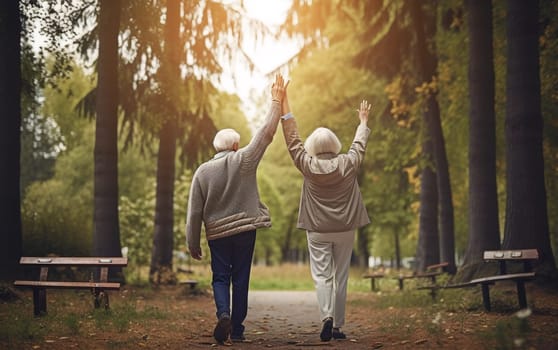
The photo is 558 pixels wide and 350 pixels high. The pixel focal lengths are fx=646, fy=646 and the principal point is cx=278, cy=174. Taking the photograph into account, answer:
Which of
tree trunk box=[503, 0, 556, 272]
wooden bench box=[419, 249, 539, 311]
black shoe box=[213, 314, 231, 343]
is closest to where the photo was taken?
black shoe box=[213, 314, 231, 343]

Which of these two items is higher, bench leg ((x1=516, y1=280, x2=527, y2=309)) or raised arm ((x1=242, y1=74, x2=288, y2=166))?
raised arm ((x1=242, y1=74, x2=288, y2=166))

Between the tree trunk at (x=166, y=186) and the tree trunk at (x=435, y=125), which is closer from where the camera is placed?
the tree trunk at (x=166, y=186)

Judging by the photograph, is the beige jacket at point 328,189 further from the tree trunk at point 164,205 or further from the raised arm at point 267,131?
the tree trunk at point 164,205

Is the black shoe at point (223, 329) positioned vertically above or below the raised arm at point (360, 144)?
below

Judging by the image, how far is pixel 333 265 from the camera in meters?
7.29

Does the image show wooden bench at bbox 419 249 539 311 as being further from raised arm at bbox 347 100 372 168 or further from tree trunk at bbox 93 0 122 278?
tree trunk at bbox 93 0 122 278

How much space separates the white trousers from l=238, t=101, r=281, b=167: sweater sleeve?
44.0 inches

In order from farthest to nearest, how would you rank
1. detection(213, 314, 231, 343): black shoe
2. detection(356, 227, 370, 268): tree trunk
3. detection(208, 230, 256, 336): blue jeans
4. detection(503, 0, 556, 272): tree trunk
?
detection(356, 227, 370, 268): tree trunk, detection(503, 0, 556, 272): tree trunk, detection(208, 230, 256, 336): blue jeans, detection(213, 314, 231, 343): black shoe

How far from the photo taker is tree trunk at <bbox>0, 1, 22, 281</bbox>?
1073 centimetres

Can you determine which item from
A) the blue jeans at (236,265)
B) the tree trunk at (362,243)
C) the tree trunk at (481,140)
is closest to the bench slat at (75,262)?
the blue jeans at (236,265)

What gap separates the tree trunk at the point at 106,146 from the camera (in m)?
12.2

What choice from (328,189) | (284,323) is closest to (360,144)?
(328,189)

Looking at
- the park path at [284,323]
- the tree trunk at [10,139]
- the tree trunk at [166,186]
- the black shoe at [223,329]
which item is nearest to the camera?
the black shoe at [223,329]

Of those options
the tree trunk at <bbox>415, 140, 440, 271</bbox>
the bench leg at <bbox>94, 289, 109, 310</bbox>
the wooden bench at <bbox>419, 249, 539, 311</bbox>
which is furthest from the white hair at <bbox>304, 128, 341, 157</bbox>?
the tree trunk at <bbox>415, 140, 440, 271</bbox>
